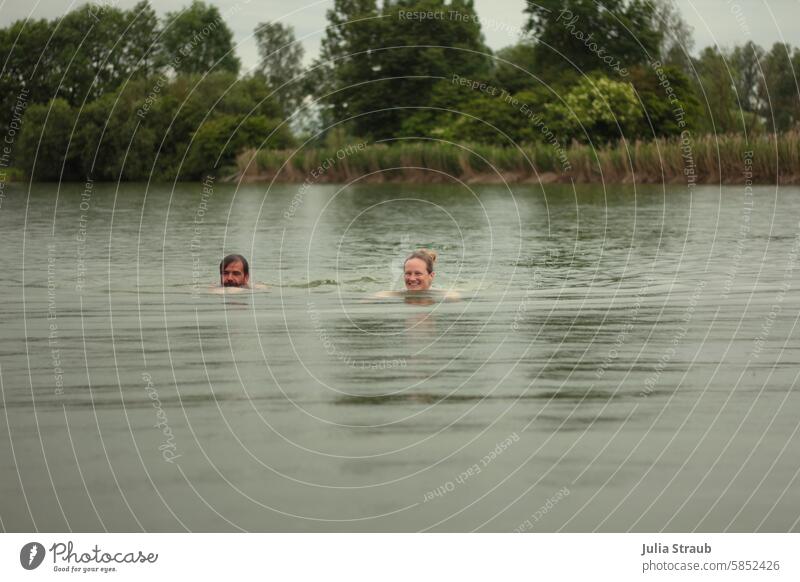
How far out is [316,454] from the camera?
618 centimetres

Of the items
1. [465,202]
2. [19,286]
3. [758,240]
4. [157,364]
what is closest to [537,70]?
[465,202]

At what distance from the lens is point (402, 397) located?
7574 mm

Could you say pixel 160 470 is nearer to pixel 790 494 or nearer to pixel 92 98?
pixel 790 494

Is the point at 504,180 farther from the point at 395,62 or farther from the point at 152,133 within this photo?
the point at 152,133

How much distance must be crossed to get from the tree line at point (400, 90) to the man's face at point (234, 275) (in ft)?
121

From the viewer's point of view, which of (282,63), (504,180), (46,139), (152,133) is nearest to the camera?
(504,180)

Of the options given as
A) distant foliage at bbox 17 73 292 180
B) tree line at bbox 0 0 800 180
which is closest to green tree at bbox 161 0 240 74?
tree line at bbox 0 0 800 180

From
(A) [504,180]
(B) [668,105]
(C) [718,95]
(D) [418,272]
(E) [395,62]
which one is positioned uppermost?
(E) [395,62]

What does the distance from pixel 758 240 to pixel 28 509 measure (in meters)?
16.4

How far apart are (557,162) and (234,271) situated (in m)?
34.8

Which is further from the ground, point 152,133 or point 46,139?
point 152,133

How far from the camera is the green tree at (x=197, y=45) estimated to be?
2606 inches

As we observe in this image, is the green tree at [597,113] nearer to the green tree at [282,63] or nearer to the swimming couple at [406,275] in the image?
the green tree at [282,63]

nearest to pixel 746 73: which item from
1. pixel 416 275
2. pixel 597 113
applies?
pixel 597 113
